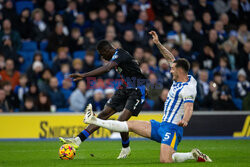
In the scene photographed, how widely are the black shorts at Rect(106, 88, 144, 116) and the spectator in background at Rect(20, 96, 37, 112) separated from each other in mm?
5649

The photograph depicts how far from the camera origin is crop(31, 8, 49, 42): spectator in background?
56.5ft

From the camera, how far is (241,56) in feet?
63.0

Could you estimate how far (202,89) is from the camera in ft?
55.2

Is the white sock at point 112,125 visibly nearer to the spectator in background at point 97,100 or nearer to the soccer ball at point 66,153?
the soccer ball at point 66,153

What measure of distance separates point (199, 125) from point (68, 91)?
14.5ft

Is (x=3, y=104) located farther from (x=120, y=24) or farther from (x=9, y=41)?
(x=120, y=24)

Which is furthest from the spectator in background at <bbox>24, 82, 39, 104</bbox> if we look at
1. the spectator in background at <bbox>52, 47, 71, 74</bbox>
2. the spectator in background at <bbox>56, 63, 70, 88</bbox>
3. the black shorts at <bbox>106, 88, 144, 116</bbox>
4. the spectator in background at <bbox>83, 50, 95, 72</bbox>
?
the black shorts at <bbox>106, 88, 144, 116</bbox>

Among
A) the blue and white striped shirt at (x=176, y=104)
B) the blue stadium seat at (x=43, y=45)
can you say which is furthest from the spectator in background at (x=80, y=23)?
the blue and white striped shirt at (x=176, y=104)

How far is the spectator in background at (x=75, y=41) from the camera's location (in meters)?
17.4

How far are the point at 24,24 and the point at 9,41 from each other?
935 millimetres

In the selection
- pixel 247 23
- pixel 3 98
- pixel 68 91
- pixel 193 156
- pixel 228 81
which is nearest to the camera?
pixel 193 156

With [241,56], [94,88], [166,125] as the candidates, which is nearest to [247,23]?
[241,56]

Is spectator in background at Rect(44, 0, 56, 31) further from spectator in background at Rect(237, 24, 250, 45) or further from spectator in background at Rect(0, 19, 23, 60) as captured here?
spectator in background at Rect(237, 24, 250, 45)

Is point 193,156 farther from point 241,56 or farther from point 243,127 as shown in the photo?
point 241,56
